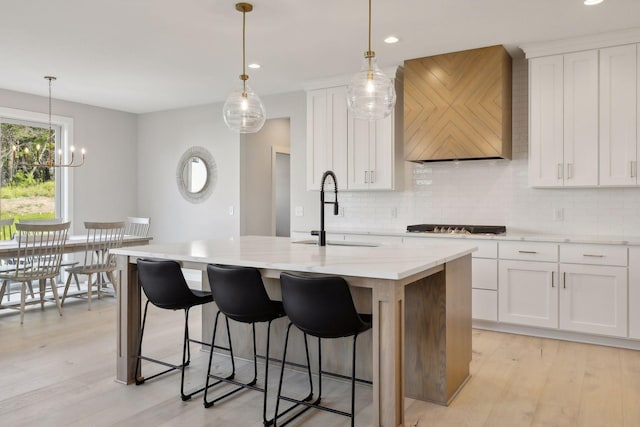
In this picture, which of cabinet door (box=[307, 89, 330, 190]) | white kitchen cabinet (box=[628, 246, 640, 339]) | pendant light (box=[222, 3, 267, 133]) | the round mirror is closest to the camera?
pendant light (box=[222, 3, 267, 133])

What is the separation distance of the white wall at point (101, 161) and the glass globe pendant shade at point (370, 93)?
5.13 m

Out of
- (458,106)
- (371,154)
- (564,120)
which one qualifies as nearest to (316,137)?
(371,154)

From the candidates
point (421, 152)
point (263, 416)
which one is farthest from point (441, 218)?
point (263, 416)

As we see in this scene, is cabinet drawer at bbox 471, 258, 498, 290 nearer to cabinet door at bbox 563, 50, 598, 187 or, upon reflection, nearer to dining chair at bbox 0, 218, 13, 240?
cabinet door at bbox 563, 50, 598, 187

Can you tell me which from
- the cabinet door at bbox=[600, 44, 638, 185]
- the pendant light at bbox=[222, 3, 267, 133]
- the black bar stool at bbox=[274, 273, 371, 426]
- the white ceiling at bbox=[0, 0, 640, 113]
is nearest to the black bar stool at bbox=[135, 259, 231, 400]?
the black bar stool at bbox=[274, 273, 371, 426]

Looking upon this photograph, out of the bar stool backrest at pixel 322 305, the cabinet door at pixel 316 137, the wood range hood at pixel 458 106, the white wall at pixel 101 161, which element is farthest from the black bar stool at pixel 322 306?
the white wall at pixel 101 161

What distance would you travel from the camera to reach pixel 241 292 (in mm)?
2564

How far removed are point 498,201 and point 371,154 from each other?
137 centimetres

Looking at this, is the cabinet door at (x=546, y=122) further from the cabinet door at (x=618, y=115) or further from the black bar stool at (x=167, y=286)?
the black bar stool at (x=167, y=286)

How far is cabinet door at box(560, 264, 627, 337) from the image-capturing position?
149 inches

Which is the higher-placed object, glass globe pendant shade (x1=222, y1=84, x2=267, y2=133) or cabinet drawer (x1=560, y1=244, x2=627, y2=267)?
glass globe pendant shade (x1=222, y1=84, x2=267, y2=133)

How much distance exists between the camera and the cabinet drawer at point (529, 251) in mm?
4012

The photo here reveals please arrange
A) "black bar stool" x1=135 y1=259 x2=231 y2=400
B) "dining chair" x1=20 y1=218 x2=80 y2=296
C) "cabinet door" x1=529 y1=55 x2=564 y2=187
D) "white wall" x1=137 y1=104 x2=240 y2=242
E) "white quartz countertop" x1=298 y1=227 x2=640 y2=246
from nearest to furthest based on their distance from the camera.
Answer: "black bar stool" x1=135 y1=259 x2=231 y2=400, "white quartz countertop" x1=298 y1=227 x2=640 y2=246, "cabinet door" x1=529 y1=55 x2=564 y2=187, "dining chair" x1=20 y1=218 x2=80 y2=296, "white wall" x1=137 y1=104 x2=240 y2=242

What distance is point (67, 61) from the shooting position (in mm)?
4793
